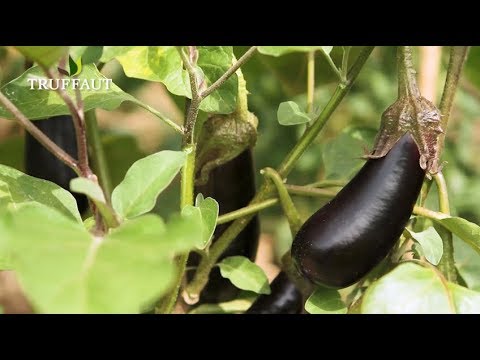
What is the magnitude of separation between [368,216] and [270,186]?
0.14m

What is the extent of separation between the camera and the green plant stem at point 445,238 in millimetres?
651

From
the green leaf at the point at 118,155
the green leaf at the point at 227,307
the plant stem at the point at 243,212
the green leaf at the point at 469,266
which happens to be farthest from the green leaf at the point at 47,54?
the green leaf at the point at 118,155

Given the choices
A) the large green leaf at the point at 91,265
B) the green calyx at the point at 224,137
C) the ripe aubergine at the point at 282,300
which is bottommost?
the ripe aubergine at the point at 282,300

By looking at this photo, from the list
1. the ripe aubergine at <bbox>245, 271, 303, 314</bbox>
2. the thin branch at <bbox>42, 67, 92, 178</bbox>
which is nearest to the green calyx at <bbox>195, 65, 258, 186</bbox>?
the ripe aubergine at <bbox>245, 271, 303, 314</bbox>

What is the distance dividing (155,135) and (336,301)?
1.41 metres

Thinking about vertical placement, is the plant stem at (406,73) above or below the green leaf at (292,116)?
above

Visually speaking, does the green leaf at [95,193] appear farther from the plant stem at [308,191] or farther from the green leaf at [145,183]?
the plant stem at [308,191]

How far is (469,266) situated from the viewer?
783 mm

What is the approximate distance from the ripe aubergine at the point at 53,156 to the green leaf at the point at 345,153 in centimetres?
25

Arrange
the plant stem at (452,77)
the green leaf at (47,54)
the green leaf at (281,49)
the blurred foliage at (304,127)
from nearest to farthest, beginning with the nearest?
the green leaf at (47,54) < the green leaf at (281,49) < the plant stem at (452,77) < the blurred foliage at (304,127)

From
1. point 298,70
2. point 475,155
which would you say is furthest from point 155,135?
point 298,70

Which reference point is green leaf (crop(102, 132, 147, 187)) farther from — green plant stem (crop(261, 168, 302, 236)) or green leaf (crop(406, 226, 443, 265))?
green leaf (crop(406, 226, 443, 265))

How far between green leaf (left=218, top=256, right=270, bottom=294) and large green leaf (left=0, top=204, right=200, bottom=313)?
291mm

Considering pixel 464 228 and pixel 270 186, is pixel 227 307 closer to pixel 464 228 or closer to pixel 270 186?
pixel 270 186
